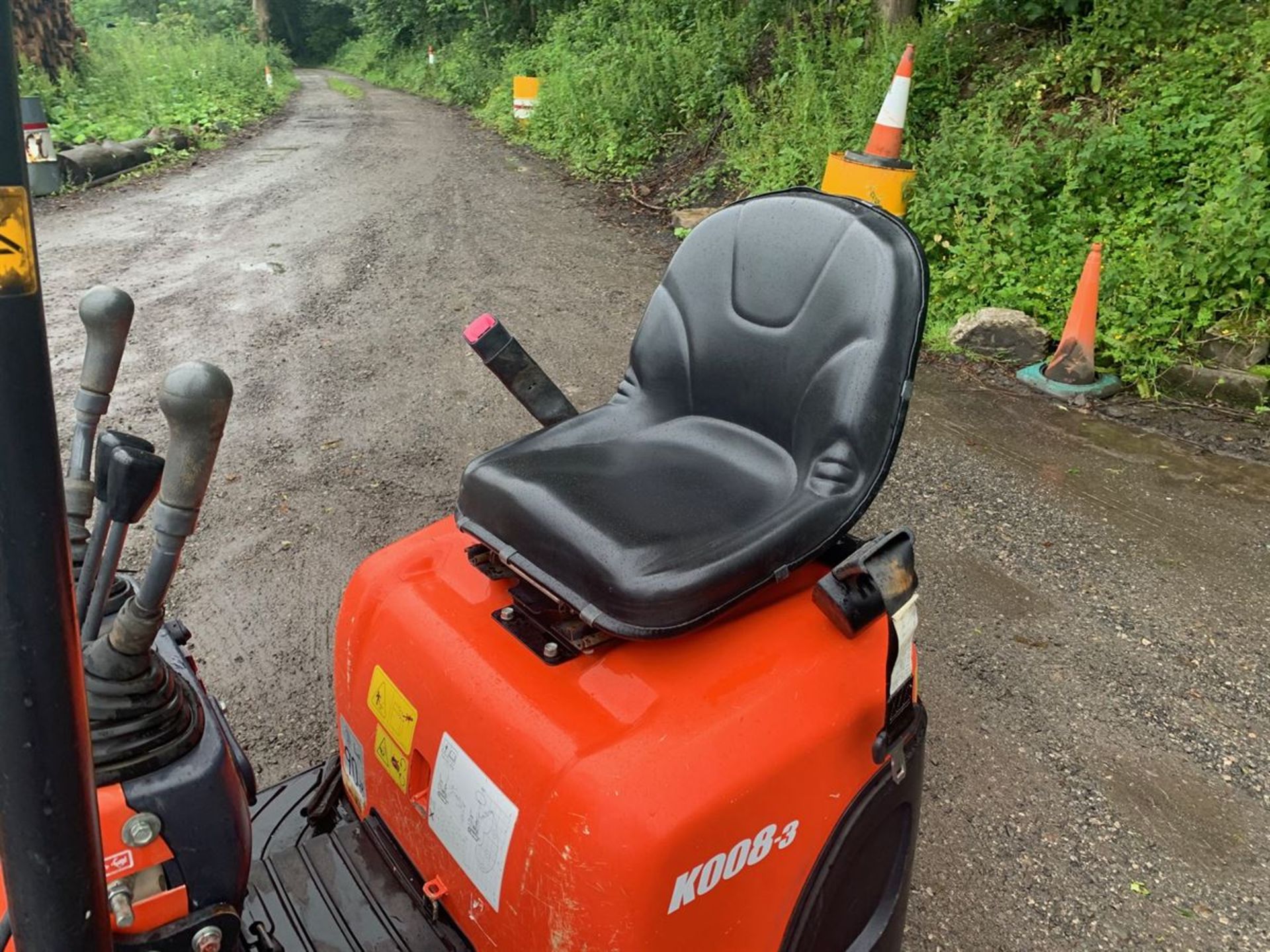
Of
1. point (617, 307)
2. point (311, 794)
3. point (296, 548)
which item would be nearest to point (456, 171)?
point (617, 307)

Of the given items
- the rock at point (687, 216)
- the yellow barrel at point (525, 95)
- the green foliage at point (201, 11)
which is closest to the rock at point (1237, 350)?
the rock at point (687, 216)

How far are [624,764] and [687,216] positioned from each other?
20.6ft

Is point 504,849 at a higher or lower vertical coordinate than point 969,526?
higher

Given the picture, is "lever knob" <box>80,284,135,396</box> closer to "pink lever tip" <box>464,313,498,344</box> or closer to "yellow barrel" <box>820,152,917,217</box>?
"pink lever tip" <box>464,313,498,344</box>

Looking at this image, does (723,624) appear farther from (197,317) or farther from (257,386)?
(197,317)

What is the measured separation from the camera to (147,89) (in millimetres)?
11164

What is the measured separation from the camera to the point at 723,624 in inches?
56.0

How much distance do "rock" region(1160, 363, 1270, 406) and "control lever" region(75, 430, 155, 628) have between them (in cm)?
459

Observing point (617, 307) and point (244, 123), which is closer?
point (617, 307)

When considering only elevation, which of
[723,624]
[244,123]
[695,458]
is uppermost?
[695,458]

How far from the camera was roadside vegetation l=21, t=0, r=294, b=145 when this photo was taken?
955 centimetres

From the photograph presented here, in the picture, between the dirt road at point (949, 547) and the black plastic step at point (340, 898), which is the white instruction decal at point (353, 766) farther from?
the dirt road at point (949, 547)

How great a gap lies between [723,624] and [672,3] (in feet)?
36.6

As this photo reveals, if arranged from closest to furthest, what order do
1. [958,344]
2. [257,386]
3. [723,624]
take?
1. [723,624]
2. [257,386]
3. [958,344]
